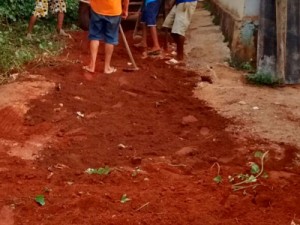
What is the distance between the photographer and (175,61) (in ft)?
26.4

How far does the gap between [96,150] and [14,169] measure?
0.75m

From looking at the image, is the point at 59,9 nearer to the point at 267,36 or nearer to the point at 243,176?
the point at 267,36

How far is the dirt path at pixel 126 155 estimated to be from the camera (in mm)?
3889

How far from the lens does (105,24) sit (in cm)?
704

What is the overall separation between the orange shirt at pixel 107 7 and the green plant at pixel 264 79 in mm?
1833

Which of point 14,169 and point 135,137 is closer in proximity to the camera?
point 14,169

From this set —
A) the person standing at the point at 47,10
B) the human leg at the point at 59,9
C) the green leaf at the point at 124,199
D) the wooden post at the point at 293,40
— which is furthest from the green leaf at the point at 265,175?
the human leg at the point at 59,9

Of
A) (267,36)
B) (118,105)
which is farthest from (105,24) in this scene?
(267,36)

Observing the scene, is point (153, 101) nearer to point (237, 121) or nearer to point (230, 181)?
point (237, 121)

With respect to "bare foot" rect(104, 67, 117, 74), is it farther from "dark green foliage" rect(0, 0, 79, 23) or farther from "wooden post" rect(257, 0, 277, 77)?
"dark green foliage" rect(0, 0, 79, 23)

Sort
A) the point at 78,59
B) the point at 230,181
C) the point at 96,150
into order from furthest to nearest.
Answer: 1. the point at 78,59
2. the point at 96,150
3. the point at 230,181

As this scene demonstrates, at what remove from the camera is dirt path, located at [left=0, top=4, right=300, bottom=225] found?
3.89 m

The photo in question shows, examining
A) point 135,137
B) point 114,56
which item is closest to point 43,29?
point 114,56

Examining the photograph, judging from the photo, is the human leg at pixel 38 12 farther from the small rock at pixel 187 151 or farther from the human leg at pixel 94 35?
the small rock at pixel 187 151
